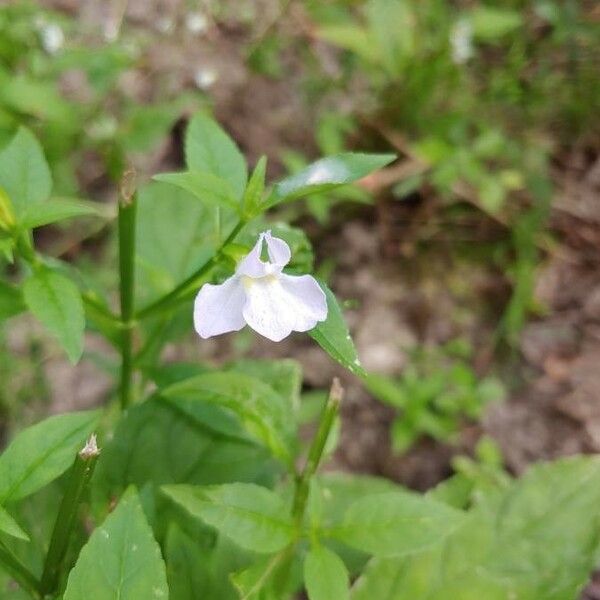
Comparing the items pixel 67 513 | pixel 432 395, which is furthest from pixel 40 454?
pixel 432 395

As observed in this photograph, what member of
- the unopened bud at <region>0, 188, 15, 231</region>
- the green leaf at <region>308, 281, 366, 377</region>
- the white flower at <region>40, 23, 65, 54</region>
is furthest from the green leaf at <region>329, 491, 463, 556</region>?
the white flower at <region>40, 23, 65, 54</region>

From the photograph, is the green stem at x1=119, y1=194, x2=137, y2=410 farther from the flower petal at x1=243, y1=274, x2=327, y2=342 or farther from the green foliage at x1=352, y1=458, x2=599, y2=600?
the green foliage at x1=352, y1=458, x2=599, y2=600

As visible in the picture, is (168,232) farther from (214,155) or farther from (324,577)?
(324,577)

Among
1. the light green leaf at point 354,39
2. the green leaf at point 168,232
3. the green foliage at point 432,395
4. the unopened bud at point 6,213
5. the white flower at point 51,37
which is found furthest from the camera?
the light green leaf at point 354,39

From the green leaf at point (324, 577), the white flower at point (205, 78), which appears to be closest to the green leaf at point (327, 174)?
the green leaf at point (324, 577)

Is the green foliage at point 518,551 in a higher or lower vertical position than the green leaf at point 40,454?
lower

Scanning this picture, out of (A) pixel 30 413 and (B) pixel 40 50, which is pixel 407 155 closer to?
(B) pixel 40 50

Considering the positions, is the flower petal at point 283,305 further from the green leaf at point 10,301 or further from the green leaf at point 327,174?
the green leaf at point 10,301
